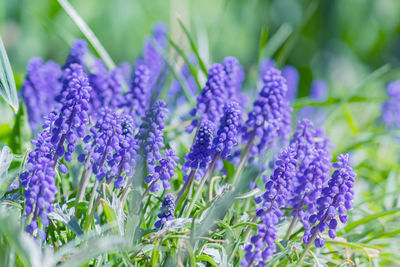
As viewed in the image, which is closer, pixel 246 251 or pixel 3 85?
pixel 246 251

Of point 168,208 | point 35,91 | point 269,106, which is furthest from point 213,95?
point 35,91

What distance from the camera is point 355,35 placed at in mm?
10703

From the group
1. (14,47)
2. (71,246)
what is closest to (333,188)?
(71,246)

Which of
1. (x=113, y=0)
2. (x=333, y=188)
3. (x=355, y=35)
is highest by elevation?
(x=113, y=0)

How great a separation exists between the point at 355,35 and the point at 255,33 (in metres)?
2.34

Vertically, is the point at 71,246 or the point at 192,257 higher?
the point at 71,246

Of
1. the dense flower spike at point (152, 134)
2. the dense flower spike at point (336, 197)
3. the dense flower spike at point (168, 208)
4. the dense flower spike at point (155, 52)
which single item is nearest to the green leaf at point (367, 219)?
the dense flower spike at point (336, 197)

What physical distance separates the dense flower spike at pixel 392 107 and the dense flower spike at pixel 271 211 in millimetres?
3321

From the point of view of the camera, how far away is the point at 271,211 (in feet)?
7.88

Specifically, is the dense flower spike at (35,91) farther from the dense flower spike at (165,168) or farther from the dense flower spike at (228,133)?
the dense flower spike at (228,133)

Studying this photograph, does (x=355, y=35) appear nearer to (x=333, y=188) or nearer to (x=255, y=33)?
(x=255, y=33)

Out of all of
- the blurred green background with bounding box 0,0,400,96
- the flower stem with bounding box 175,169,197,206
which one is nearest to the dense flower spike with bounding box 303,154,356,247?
the flower stem with bounding box 175,169,197,206

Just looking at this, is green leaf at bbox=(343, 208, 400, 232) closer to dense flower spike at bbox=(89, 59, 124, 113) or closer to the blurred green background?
dense flower spike at bbox=(89, 59, 124, 113)

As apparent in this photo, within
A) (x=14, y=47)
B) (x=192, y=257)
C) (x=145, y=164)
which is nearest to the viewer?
(x=192, y=257)
